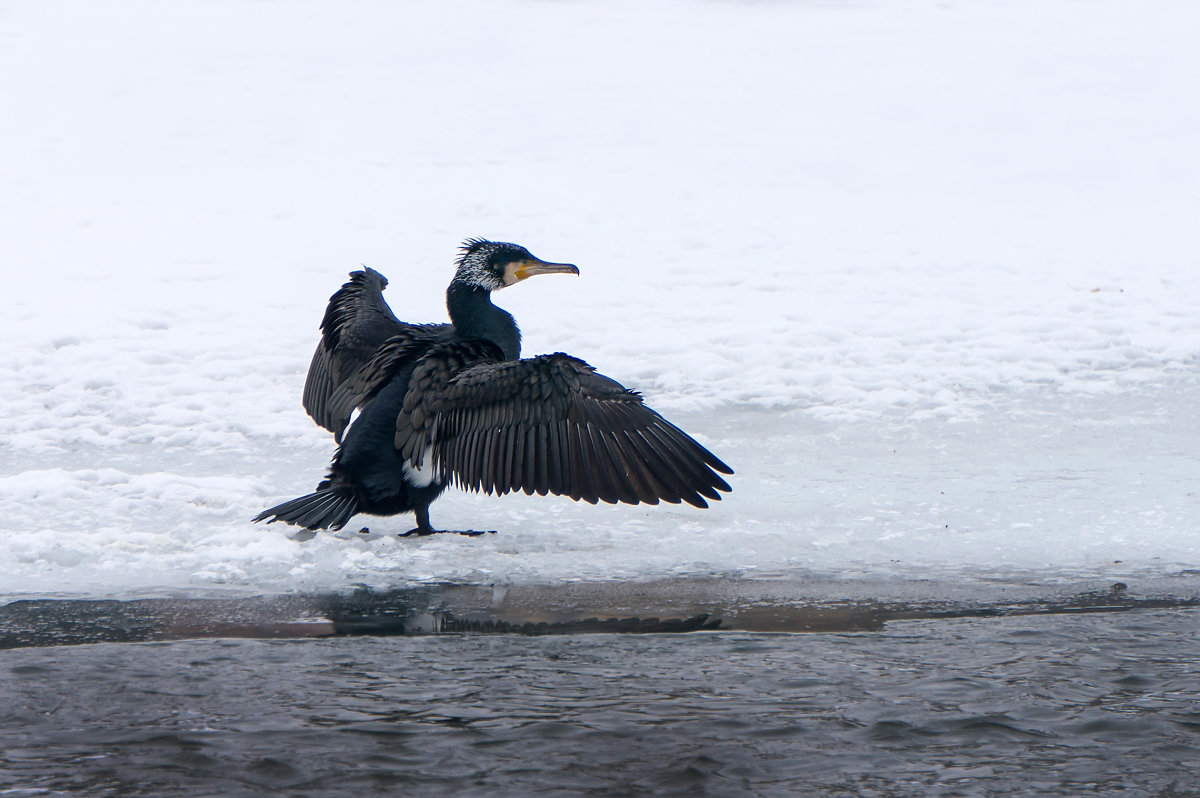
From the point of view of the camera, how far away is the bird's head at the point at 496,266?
18.8 ft

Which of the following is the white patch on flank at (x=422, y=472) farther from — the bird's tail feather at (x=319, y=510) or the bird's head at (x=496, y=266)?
the bird's head at (x=496, y=266)

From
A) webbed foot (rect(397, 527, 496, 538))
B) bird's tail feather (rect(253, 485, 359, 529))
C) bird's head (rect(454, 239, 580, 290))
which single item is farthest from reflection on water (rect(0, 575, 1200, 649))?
bird's head (rect(454, 239, 580, 290))

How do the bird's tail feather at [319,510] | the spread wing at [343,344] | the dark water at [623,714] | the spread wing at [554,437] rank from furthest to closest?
the spread wing at [343,344]
the bird's tail feather at [319,510]
the spread wing at [554,437]
the dark water at [623,714]

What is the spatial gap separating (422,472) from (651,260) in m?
5.61

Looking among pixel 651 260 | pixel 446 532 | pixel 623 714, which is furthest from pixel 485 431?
pixel 651 260

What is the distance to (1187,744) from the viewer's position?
10.4 feet

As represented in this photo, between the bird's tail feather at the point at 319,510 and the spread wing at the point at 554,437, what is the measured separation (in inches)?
12.1

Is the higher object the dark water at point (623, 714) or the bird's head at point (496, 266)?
the bird's head at point (496, 266)

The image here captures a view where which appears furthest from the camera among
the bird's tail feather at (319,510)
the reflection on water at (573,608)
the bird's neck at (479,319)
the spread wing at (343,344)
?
the spread wing at (343,344)

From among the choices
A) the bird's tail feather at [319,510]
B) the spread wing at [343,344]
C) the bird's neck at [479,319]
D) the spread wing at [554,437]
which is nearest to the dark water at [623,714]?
the spread wing at [554,437]

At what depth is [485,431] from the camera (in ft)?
16.1

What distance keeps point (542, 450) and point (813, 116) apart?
10903mm

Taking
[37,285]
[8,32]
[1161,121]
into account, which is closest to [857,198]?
[1161,121]

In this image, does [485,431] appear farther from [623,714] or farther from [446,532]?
[623,714]
